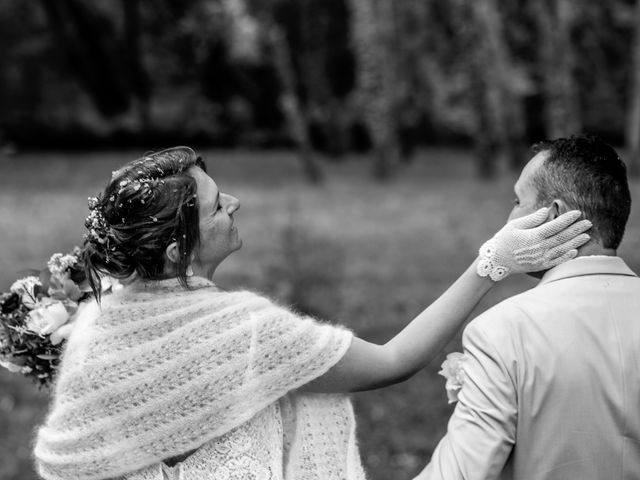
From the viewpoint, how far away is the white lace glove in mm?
2301

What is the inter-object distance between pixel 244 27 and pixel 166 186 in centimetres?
2096

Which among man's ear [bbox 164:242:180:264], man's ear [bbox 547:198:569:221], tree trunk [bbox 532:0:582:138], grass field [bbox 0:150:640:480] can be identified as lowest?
grass field [bbox 0:150:640:480]

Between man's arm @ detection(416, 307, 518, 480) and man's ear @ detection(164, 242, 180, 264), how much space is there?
976 mm

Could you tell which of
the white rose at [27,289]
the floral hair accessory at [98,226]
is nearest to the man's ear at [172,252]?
the floral hair accessory at [98,226]

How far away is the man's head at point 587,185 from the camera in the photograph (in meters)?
2.30

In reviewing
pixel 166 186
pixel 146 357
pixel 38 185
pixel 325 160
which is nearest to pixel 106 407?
pixel 146 357

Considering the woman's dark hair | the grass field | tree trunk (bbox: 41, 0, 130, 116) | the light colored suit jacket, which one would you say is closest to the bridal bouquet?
the woman's dark hair

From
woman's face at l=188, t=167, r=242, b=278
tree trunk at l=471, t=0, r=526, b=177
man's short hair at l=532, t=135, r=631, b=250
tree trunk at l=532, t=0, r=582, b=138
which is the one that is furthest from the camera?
tree trunk at l=471, t=0, r=526, b=177

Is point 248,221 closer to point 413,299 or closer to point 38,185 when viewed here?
point 413,299

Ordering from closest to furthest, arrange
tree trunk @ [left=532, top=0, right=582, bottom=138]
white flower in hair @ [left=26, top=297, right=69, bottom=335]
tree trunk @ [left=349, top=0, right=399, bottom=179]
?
white flower in hair @ [left=26, top=297, right=69, bottom=335] < tree trunk @ [left=532, top=0, right=582, bottom=138] < tree trunk @ [left=349, top=0, right=399, bottom=179]

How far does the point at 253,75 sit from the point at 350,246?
50.9 ft

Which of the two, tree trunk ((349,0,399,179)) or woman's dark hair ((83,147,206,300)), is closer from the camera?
woman's dark hair ((83,147,206,300))

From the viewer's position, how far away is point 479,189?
15.2 m

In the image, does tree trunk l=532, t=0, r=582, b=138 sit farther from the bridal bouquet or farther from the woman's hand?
the bridal bouquet
